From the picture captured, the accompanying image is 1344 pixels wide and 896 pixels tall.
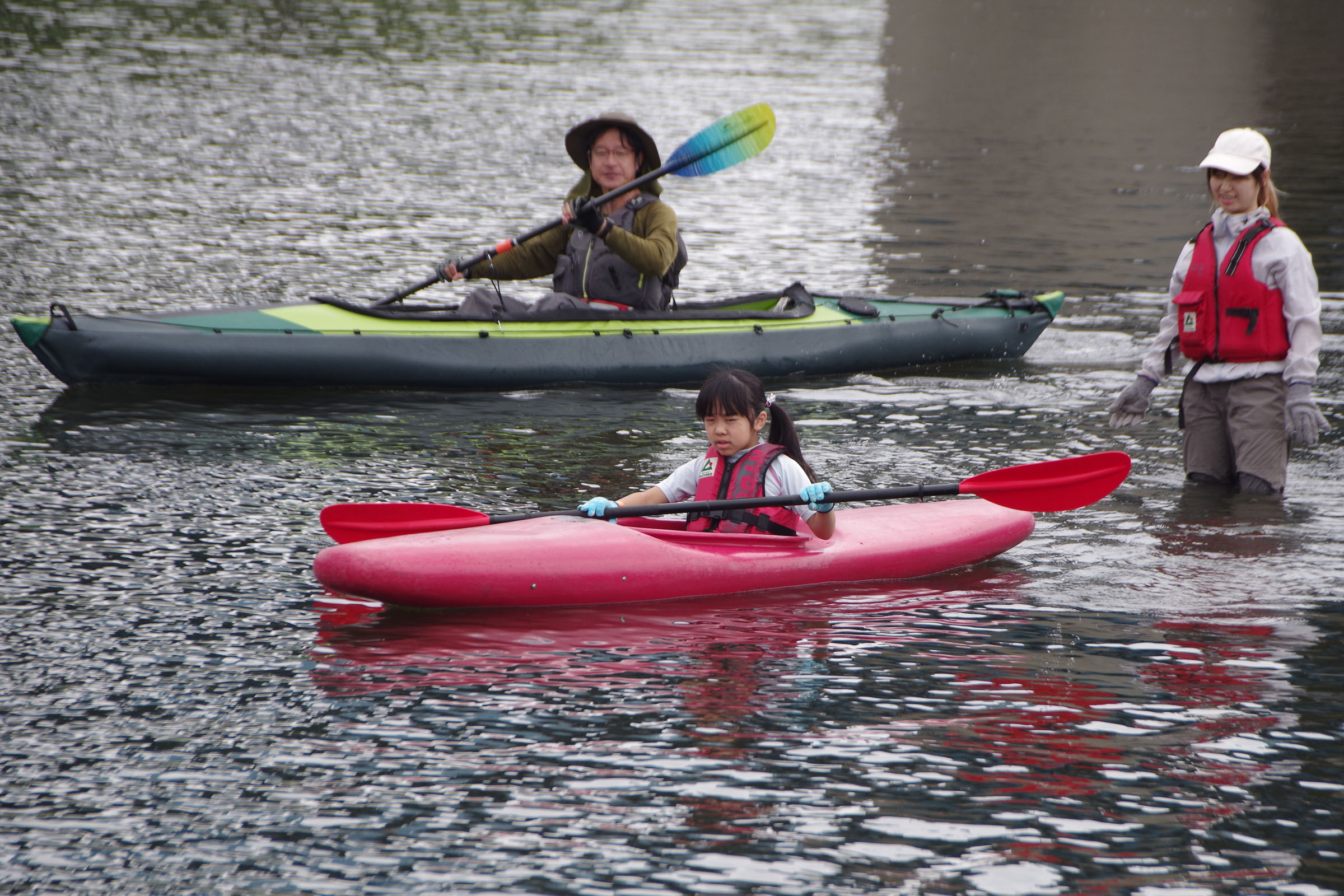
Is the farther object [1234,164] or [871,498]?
[1234,164]

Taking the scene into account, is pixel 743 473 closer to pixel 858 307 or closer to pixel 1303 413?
pixel 1303 413

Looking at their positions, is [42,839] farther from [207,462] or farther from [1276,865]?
[207,462]

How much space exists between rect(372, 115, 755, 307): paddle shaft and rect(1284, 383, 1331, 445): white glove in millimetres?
3314

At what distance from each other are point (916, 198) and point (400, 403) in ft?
28.8

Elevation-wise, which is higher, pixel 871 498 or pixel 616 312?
pixel 616 312

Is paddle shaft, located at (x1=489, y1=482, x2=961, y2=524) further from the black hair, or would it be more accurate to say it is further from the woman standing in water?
the woman standing in water

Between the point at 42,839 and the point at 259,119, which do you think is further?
the point at 259,119

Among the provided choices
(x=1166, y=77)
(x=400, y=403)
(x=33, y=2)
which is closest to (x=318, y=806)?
(x=400, y=403)

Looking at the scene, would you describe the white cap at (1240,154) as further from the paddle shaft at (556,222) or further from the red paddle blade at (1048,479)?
the paddle shaft at (556,222)

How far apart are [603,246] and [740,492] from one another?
3.23 meters

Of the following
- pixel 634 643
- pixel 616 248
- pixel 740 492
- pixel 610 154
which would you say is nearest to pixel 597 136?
pixel 610 154

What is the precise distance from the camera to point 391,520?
17.2ft

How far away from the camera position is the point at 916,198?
1545 centimetres

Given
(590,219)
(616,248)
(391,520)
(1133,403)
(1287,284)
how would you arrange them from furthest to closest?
(616,248) → (590,219) → (1133,403) → (1287,284) → (391,520)
